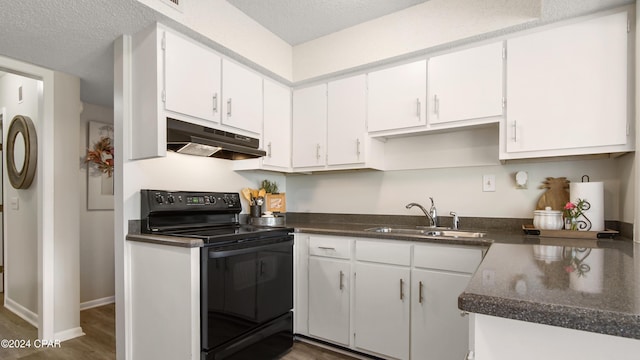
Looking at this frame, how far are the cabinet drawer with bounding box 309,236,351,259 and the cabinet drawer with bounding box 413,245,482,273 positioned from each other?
50 cm

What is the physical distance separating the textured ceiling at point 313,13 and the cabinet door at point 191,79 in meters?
0.50

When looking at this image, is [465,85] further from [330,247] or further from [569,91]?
[330,247]

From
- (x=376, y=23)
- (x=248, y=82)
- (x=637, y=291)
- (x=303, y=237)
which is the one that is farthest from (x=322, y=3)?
(x=637, y=291)

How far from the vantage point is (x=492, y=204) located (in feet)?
7.60

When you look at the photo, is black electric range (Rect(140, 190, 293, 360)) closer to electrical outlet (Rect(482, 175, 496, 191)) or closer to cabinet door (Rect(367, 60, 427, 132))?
cabinet door (Rect(367, 60, 427, 132))

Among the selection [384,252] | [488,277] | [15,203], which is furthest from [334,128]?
[15,203]

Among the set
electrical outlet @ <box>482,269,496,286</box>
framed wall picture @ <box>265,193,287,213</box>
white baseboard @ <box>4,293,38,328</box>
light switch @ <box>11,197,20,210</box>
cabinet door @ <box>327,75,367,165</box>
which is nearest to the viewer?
electrical outlet @ <box>482,269,496,286</box>

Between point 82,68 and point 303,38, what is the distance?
176 centimetres

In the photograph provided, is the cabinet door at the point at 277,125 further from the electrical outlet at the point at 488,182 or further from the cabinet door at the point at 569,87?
the cabinet door at the point at 569,87

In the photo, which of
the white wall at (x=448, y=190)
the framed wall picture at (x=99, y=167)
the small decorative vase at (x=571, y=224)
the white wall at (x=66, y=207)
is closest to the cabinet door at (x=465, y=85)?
the white wall at (x=448, y=190)

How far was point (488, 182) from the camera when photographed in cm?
233

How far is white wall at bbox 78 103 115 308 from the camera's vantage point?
322 cm

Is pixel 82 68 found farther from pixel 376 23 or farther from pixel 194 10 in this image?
pixel 376 23

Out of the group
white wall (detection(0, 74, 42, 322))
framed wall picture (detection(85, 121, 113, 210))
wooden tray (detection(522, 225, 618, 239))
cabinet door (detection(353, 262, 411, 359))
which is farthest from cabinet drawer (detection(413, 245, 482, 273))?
framed wall picture (detection(85, 121, 113, 210))
